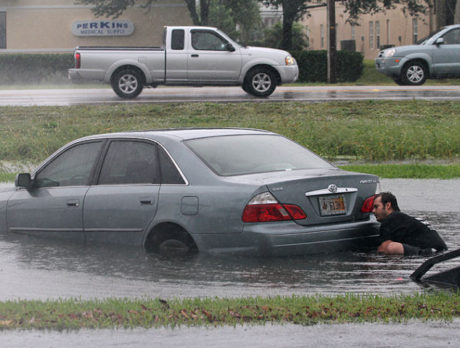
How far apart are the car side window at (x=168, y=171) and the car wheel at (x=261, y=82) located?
53.9ft

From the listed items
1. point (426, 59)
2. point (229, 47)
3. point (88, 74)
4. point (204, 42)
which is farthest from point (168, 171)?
point (426, 59)

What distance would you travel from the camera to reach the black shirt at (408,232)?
347 inches

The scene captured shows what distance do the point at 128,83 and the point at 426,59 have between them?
9506mm

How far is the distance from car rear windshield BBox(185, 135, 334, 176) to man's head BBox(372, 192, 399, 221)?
626 millimetres

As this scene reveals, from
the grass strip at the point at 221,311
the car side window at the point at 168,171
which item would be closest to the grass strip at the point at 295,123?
the car side window at the point at 168,171

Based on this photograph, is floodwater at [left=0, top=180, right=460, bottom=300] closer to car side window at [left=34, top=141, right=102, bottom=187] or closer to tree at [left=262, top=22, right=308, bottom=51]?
car side window at [left=34, top=141, right=102, bottom=187]

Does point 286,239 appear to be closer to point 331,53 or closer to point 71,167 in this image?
point 71,167

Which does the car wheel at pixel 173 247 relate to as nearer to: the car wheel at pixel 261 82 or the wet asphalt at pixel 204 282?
the wet asphalt at pixel 204 282

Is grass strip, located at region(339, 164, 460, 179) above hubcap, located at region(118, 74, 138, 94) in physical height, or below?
below

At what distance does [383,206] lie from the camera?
8703 mm

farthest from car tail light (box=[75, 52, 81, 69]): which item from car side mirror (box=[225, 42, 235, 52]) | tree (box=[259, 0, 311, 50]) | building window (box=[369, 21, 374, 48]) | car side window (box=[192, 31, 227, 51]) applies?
building window (box=[369, 21, 374, 48])

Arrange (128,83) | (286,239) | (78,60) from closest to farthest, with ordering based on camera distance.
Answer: (286,239) → (78,60) → (128,83)

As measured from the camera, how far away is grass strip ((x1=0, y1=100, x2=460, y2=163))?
17641mm

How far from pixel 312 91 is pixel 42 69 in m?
17.2
